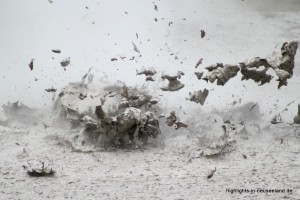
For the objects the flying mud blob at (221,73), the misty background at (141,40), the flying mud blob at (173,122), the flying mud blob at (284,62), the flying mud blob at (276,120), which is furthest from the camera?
the misty background at (141,40)

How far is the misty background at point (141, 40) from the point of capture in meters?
6.36

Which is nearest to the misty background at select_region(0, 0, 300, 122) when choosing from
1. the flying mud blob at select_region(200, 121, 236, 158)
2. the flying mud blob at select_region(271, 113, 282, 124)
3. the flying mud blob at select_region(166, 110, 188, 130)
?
the flying mud blob at select_region(271, 113, 282, 124)

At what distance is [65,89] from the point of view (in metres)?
5.21

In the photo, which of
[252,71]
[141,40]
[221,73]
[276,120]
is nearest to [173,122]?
[221,73]

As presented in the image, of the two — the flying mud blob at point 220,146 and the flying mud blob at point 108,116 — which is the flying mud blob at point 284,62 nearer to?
the flying mud blob at point 220,146

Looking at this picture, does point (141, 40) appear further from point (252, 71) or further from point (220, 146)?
point (220, 146)

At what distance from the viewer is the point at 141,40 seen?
7.86 meters

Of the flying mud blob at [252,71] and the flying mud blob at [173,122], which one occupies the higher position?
the flying mud blob at [252,71]

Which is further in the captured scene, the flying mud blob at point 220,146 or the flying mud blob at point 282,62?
the flying mud blob at point 220,146

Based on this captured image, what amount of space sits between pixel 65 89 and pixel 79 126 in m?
0.81

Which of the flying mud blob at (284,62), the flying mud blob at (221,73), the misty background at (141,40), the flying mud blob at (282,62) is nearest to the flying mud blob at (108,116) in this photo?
the flying mud blob at (221,73)

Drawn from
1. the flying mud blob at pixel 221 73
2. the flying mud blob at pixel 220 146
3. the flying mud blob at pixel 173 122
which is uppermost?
the flying mud blob at pixel 221 73

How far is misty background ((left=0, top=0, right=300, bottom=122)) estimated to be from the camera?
6355 millimetres

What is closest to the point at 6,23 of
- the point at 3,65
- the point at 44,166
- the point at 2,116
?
the point at 3,65
